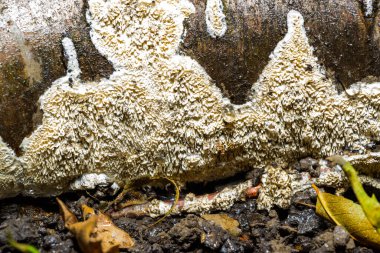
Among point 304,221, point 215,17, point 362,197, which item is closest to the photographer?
point 362,197

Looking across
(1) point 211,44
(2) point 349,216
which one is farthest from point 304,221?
(1) point 211,44

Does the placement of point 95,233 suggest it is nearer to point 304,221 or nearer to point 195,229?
point 195,229

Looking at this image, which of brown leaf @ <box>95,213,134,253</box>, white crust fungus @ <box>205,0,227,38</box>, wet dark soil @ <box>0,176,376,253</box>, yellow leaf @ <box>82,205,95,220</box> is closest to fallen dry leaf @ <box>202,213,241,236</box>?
wet dark soil @ <box>0,176,376,253</box>

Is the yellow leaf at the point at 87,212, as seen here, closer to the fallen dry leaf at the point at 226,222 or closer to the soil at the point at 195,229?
the soil at the point at 195,229

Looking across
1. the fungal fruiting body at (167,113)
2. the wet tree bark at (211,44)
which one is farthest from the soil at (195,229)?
the wet tree bark at (211,44)

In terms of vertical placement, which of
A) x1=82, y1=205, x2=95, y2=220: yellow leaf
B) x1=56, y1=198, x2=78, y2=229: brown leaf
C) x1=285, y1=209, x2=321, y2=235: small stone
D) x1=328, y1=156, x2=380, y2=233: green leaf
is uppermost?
x1=328, y1=156, x2=380, y2=233: green leaf

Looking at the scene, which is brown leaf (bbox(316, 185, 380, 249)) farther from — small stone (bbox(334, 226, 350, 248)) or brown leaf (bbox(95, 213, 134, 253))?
brown leaf (bbox(95, 213, 134, 253))

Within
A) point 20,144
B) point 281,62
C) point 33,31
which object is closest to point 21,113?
point 20,144

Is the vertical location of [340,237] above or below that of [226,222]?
above
